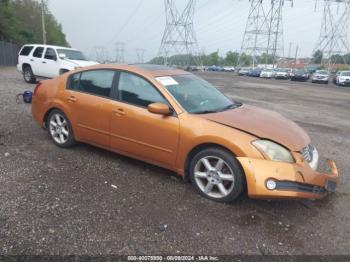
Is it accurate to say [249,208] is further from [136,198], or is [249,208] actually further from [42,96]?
[42,96]

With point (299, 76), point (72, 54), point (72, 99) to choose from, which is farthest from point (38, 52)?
point (299, 76)

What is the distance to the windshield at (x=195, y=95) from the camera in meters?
4.73

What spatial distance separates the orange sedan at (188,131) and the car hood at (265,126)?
13mm

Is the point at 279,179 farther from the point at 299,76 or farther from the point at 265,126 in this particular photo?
the point at 299,76

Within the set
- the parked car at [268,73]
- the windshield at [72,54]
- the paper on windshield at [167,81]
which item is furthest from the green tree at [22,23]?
the paper on windshield at [167,81]

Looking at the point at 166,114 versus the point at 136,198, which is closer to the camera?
the point at 136,198

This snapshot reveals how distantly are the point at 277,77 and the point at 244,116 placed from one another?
141 feet

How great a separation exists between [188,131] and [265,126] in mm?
924

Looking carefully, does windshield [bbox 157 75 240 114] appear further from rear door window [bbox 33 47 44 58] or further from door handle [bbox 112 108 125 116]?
rear door window [bbox 33 47 44 58]

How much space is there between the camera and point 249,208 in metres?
4.14

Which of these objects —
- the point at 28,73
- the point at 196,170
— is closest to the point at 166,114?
the point at 196,170

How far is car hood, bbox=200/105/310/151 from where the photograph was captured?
164 inches

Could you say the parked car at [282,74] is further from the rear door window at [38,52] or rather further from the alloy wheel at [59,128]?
the alloy wheel at [59,128]

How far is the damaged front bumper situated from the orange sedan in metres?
0.01
